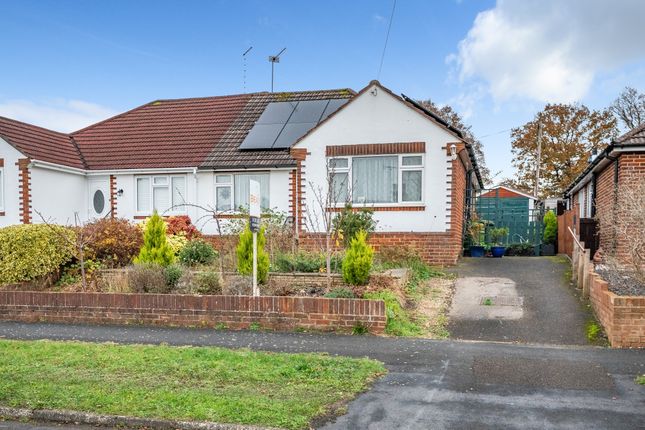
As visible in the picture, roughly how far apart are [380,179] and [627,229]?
21.7 ft

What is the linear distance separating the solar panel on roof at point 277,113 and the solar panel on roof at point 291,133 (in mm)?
738

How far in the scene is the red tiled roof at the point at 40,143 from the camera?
18.5 metres

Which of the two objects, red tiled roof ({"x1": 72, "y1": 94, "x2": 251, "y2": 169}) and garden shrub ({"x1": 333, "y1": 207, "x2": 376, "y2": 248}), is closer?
garden shrub ({"x1": 333, "y1": 207, "x2": 376, "y2": 248})

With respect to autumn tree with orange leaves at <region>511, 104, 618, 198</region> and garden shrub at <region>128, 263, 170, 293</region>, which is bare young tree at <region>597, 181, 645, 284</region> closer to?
garden shrub at <region>128, 263, 170, 293</region>

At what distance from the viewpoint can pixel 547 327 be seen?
29.8ft

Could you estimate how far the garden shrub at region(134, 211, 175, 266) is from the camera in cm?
1173

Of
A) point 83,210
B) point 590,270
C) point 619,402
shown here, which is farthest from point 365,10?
point 83,210

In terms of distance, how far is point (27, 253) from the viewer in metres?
11.6

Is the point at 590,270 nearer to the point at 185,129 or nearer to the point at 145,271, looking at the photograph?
the point at 145,271

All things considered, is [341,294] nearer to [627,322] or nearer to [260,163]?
[627,322]

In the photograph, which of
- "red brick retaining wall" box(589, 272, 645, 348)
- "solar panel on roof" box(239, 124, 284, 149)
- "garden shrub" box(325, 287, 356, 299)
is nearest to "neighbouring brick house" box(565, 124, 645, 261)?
"red brick retaining wall" box(589, 272, 645, 348)

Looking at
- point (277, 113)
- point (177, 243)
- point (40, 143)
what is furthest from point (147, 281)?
point (40, 143)

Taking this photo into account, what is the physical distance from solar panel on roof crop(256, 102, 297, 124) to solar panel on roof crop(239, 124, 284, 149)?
36 cm

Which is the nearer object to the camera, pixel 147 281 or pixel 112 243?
pixel 147 281
